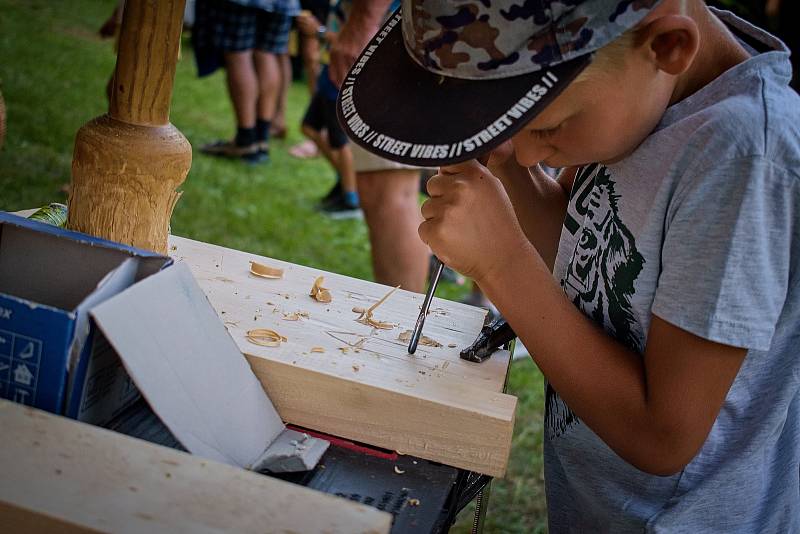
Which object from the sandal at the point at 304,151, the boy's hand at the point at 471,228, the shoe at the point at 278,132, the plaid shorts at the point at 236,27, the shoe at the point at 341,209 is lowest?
the shoe at the point at 278,132

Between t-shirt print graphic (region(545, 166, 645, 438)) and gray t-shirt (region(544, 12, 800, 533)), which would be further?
t-shirt print graphic (region(545, 166, 645, 438))

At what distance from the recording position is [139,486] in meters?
0.88

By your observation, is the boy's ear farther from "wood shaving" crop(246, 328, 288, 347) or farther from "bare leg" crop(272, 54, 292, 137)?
"bare leg" crop(272, 54, 292, 137)

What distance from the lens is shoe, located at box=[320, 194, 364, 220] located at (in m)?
5.16

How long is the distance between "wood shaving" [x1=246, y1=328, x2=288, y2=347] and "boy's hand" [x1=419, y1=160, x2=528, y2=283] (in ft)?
0.87

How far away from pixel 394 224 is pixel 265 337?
1.57 meters

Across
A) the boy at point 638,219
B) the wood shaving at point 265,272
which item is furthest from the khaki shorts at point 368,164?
the boy at point 638,219

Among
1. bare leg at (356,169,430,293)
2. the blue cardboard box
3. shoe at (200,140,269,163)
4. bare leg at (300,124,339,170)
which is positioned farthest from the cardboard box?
shoe at (200,140,269,163)

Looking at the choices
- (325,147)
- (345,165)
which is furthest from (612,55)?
(325,147)

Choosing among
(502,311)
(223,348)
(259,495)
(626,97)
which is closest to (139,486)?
(259,495)

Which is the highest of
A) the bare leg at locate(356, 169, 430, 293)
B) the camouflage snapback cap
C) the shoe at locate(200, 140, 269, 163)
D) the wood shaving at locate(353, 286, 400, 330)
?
the camouflage snapback cap

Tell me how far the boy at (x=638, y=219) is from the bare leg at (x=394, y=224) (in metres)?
1.41

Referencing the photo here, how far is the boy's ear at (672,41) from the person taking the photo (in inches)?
41.4

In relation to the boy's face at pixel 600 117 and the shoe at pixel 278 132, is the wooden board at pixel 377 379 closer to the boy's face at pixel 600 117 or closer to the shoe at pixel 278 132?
the boy's face at pixel 600 117
